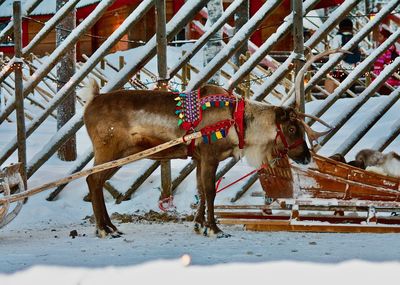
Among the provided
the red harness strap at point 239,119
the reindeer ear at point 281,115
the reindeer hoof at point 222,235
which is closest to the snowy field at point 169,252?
the reindeer hoof at point 222,235

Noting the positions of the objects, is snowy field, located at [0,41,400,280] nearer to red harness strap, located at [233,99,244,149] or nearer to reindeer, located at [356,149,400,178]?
red harness strap, located at [233,99,244,149]

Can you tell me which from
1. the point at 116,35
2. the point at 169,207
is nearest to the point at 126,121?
the point at 169,207

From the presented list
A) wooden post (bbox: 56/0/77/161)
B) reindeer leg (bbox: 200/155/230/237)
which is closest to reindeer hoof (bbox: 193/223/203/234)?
reindeer leg (bbox: 200/155/230/237)

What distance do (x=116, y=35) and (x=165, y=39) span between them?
62 cm

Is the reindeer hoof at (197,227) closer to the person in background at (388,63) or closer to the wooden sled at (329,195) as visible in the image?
the wooden sled at (329,195)

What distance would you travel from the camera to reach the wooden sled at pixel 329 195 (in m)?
6.95

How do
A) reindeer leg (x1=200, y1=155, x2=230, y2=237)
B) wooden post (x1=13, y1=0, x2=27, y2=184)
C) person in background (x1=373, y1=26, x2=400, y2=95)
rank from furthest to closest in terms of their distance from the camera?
person in background (x1=373, y1=26, x2=400, y2=95) → wooden post (x1=13, y1=0, x2=27, y2=184) → reindeer leg (x1=200, y1=155, x2=230, y2=237)

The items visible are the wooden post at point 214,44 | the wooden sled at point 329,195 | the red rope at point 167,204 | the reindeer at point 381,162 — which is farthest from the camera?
the wooden post at point 214,44

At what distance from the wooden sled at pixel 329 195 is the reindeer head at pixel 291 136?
94 millimetres

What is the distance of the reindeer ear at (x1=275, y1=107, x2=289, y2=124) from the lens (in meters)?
7.17

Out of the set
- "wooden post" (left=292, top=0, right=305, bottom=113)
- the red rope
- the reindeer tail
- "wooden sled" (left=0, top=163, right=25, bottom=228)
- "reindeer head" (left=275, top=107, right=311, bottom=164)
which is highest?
"wooden post" (left=292, top=0, right=305, bottom=113)

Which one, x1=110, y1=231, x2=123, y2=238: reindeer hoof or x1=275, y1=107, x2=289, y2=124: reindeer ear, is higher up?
x1=275, y1=107, x2=289, y2=124: reindeer ear

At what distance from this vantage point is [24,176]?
29.6 ft

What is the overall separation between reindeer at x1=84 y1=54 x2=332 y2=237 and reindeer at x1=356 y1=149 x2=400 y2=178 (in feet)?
3.57
